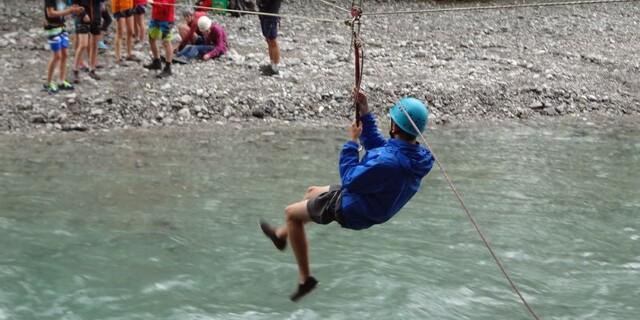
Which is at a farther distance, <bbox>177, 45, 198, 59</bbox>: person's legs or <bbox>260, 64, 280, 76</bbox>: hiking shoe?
<bbox>177, 45, 198, 59</bbox>: person's legs

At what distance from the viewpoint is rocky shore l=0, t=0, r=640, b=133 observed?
12984mm

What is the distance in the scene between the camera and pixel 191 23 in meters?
14.9

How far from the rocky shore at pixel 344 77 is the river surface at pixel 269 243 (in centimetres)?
87

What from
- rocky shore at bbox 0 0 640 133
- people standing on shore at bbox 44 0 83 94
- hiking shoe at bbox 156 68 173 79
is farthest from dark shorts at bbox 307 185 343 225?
hiking shoe at bbox 156 68 173 79

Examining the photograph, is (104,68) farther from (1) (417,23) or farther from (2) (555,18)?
(2) (555,18)

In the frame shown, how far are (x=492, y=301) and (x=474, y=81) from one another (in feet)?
25.2

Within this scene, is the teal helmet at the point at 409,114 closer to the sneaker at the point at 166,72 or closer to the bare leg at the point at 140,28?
the sneaker at the point at 166,72

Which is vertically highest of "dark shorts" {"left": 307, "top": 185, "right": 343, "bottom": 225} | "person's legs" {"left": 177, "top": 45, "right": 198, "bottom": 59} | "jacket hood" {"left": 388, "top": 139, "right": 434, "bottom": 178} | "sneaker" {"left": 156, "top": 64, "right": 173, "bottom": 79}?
"jacket hood" {"left": 388, "top": 139, "right": 434, "bottom": 178}

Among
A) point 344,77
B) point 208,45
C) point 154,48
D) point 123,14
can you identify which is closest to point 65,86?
point 154,48

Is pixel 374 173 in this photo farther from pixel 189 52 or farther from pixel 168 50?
pixel 189 52

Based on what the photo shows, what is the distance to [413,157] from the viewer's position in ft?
19.8

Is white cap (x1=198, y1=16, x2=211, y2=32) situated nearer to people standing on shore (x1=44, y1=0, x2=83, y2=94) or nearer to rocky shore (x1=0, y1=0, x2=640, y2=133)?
rocky shore (x1=0, y1=0, x2=640, y2=133)

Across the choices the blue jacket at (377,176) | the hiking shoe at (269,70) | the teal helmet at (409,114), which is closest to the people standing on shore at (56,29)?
the hiking shoe at (269,70)

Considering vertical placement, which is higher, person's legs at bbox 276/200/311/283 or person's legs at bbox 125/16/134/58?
person's legs at bbox 125/16/134/58
